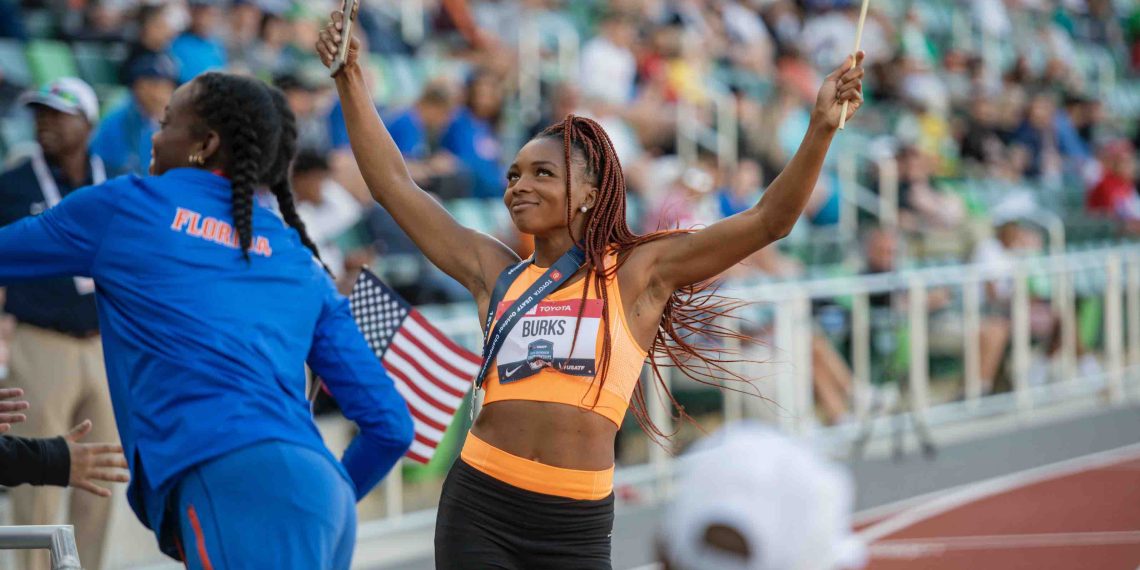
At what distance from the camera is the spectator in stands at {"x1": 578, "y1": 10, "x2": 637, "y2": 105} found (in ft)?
39.9

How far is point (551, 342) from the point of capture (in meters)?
3.57

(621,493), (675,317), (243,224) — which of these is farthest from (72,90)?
(621,493)

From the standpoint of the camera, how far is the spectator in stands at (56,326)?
227 inches

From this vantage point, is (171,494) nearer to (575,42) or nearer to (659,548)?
(659,548)

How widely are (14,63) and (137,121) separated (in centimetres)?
166

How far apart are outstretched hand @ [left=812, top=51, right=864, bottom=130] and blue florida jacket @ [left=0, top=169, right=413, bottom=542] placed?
129cm

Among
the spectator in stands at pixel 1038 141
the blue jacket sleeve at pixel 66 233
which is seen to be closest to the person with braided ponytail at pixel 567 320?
the blue jacket sleeve at pixel 66 233

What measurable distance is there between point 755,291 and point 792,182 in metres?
6.18

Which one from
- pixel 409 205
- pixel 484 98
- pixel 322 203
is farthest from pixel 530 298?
pixel 484 98

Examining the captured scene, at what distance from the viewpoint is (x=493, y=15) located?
42.5ft

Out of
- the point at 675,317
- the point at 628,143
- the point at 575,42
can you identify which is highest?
the point at 575,42

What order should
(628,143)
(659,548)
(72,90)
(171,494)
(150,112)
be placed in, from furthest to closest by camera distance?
(628,143) < (150,112) < (72,90) < (171,494) < (659,548)

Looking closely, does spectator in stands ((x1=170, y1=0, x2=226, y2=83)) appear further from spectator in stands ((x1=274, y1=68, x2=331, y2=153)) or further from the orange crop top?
the orange crop top

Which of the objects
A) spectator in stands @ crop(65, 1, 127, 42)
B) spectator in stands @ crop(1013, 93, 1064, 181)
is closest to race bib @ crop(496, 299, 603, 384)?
spectator in stands @ crop(65, 1, 127, 42)
